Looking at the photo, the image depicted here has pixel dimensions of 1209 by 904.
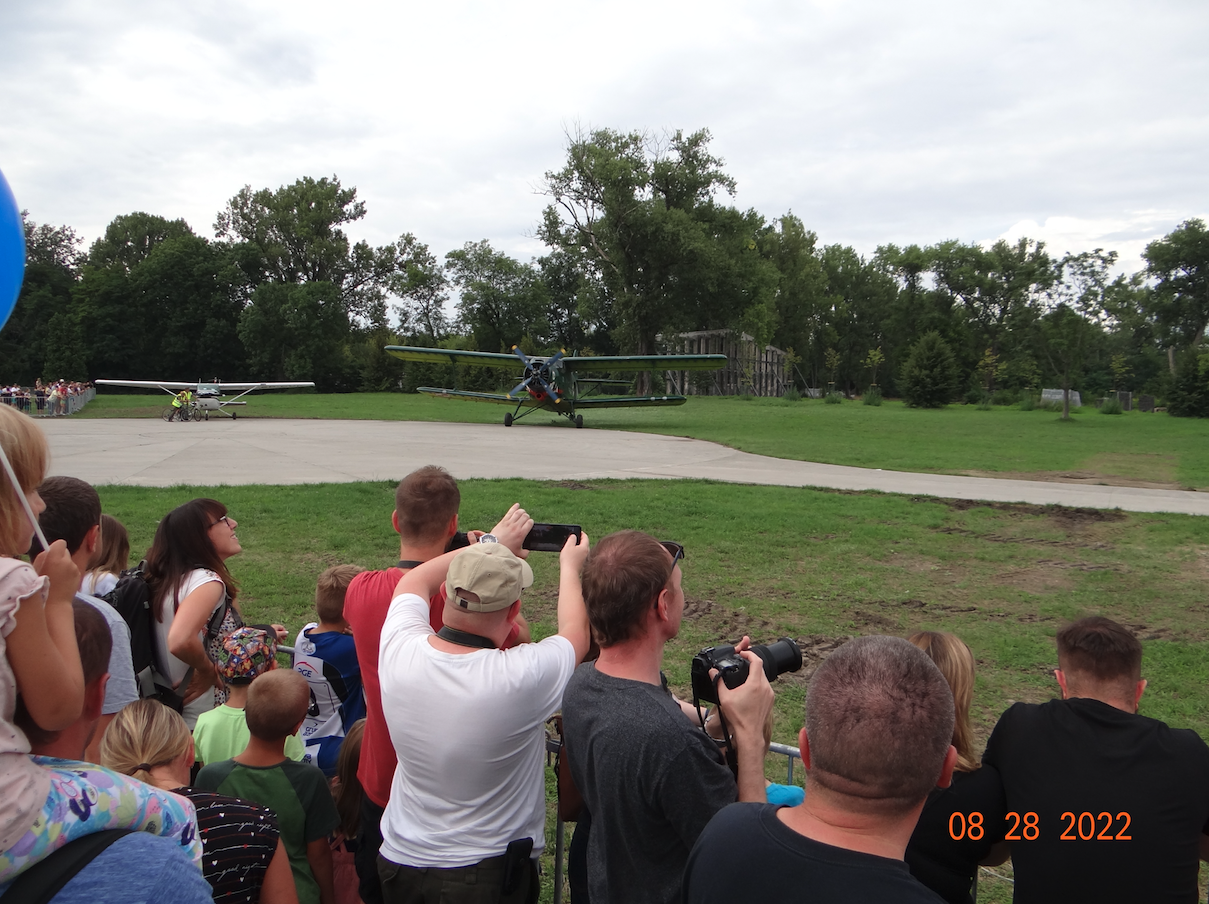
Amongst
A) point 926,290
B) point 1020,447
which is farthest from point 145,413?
point 926,290

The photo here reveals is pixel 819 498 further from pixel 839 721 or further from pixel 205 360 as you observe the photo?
pixel 205 360

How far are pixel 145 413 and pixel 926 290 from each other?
2229 inches

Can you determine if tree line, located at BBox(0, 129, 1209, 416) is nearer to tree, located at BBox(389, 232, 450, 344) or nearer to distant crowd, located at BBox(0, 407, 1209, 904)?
tree, located at BBox(389, 232, 450, 344)

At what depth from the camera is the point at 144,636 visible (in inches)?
129

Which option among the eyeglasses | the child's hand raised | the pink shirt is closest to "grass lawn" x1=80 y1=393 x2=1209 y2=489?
the eyeglasses

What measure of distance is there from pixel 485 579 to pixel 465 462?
44.0 ft

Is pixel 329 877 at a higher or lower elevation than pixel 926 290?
lower

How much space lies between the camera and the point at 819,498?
11609mm

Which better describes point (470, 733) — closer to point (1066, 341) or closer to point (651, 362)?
point (651, 362)

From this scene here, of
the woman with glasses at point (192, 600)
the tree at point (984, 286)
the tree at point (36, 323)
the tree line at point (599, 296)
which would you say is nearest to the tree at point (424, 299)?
the tree line at point (599, 296)

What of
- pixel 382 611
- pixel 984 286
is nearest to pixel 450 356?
pixel 382 611

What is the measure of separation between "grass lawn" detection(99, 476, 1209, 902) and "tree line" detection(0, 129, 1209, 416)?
28.5 meters

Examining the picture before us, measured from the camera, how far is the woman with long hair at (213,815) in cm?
195

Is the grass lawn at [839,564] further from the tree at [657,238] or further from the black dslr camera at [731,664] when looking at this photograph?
the tree at [657,238]
